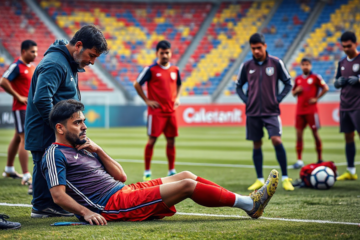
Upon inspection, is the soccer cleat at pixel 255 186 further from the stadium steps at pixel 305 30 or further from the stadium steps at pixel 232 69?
→ the stadium steps at pixel 305 30

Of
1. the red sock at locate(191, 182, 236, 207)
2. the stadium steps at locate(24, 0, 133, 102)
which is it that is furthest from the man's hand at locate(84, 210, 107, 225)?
the stadium steps at locate(24, 0, 133, 102)

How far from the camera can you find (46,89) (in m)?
4.28

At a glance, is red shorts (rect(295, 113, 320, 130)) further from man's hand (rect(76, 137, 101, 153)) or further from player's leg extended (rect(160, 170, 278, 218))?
man's hand (rect(76, 137, 101, 153))

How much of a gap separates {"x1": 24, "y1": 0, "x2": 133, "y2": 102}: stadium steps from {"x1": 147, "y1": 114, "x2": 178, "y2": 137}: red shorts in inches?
752

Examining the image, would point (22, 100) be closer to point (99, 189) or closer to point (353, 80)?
point (99, 189)

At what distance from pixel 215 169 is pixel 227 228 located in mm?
5024

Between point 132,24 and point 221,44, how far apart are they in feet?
20.3

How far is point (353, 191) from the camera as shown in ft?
20.4

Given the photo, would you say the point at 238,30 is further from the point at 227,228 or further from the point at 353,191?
the point at 227,228

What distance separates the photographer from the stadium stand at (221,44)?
95.3ft

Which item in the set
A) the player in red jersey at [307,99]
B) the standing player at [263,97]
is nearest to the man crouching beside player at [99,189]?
the standing player at [263,97]

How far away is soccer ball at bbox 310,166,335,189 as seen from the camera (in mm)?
6441

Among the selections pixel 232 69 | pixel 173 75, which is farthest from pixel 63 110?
pixel 232 69

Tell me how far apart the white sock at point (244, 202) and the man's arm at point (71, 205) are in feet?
3.88
